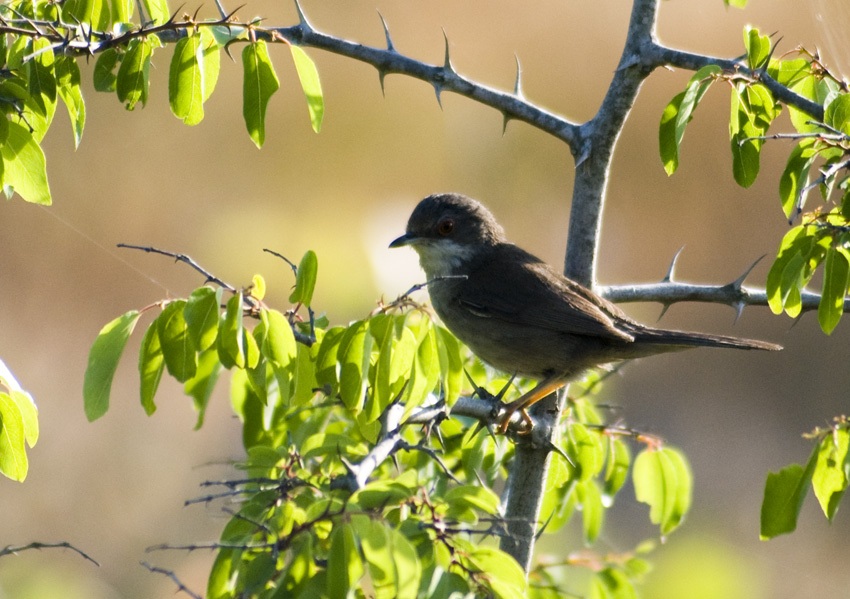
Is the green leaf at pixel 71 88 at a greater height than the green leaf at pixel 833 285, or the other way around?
the green leaf at pixel 71 88

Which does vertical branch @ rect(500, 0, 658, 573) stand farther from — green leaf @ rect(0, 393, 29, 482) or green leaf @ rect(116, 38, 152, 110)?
green leaf @ rect(0, 393, 29, 482)

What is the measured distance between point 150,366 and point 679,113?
5.65ft

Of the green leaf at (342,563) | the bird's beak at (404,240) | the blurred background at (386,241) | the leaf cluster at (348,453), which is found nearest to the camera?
the green leaf at (342,563)

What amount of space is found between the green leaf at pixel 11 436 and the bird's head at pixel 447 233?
8.63 ft

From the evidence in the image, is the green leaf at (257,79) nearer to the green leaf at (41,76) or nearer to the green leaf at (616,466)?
the green leaf at (41,76)

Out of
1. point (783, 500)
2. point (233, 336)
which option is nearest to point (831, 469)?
point (783, 500)

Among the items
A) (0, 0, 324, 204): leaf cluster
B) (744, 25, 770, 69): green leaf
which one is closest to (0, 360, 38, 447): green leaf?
(0, 0, 324, 204): leaf cluster

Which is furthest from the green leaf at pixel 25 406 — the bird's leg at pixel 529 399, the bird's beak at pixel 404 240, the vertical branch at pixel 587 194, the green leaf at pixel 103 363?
the bird's beak at pixel 404 240

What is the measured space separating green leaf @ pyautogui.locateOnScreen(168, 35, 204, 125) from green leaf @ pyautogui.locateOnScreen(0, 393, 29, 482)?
98cm

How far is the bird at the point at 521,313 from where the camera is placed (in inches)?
164

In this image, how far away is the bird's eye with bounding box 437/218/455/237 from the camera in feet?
16.0

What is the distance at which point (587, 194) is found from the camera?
3.62 metres

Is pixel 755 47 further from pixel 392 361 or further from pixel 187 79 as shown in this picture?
pixel 187 79

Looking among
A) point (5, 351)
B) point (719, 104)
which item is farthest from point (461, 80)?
point (719, 104)
